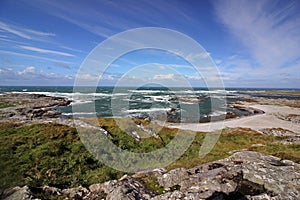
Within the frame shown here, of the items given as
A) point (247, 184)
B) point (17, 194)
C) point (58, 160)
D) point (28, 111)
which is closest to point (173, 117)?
point (28, 111)

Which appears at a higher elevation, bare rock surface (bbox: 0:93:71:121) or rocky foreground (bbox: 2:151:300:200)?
rocky foreground (bbox: 2:151:300:200)

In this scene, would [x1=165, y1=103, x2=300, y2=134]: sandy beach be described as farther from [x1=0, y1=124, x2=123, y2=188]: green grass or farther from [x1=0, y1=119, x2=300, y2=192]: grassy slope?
[x1=0, y1=124, x2=123, y2=188]: green grass

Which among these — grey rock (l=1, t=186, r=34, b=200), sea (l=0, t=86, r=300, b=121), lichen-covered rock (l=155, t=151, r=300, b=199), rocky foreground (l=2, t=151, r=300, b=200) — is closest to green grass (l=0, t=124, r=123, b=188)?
grey rock (l=1, t=186, r=34, b=200)

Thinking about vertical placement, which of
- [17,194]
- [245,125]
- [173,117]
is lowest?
[245,125]

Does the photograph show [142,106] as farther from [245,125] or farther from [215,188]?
[215,188]

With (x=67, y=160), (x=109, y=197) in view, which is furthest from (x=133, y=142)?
(x=109, y=197)

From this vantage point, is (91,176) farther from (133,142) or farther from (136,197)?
(133,142)

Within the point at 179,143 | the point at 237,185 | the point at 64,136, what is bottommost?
the point at 179,143

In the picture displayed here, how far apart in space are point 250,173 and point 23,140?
1382cm

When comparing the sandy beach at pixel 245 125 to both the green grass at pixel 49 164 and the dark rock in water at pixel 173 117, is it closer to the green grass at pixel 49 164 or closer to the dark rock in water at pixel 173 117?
the dark rock in water at pixel 173 117

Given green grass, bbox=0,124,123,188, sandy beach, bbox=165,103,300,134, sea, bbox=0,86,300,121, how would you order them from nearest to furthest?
1. green grass, bbox=0,124,123,188
2. sandy beach, bbox=165,103,300,134
3. sea, bbox=0,86,300,121

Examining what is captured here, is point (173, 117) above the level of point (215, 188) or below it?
below

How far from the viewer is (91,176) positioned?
30.8 ft

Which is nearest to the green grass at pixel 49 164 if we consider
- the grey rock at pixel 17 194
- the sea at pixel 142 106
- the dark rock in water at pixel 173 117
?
the grey rock at pixel 17 194
